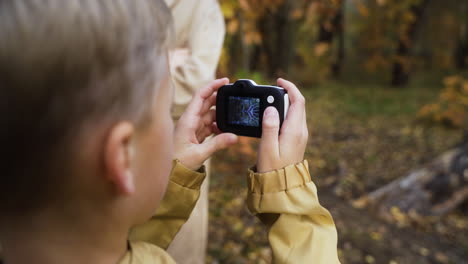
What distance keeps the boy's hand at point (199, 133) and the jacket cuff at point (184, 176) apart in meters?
0.02

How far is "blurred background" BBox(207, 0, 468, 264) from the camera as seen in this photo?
152 inches

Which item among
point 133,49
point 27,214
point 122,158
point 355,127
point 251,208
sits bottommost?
point 355,127

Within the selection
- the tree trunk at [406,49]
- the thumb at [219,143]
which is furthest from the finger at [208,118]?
the tree trunk at [406,49]

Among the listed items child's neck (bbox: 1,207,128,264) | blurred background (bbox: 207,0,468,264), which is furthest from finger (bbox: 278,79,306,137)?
blurred background (bbox: 207,0,468,264)

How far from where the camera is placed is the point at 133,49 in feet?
2.38

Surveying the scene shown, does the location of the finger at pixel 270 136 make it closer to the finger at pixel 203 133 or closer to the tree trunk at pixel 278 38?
the finger at pixel 203 133

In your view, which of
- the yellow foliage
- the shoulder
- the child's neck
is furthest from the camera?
the yellow foliage

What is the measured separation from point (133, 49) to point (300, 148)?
1.79 ft

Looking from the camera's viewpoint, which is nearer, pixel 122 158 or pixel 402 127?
pixel 122 158

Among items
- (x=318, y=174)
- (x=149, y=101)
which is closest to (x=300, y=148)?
(x=149, y=101)

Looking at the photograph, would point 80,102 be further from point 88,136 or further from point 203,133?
point 203,133

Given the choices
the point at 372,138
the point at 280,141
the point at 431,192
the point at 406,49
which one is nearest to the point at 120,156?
the point at 280,141

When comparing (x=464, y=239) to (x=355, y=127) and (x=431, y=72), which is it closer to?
(x=355, y=127)

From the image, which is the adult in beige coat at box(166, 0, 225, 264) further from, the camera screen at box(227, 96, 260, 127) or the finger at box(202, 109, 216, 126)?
the camera screen at box(227, 96, 260, 127)
